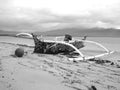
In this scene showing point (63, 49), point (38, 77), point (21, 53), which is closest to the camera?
point (38, 77)

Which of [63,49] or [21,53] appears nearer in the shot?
[21,53]

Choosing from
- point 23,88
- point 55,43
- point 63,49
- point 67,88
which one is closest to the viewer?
point 23,88

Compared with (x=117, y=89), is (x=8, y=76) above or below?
above

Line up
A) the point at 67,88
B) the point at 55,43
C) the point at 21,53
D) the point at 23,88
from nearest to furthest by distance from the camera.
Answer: the point at 23,88 < the point at 67,88 < the point at 21,53 < the point at 55,43

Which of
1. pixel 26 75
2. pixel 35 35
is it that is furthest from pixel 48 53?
pixel 26 75

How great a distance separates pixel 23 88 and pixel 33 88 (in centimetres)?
24

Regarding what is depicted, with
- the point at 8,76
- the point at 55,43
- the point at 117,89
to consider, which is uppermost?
the point at 55,43

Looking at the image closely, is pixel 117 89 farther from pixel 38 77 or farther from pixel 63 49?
pixel 63 49

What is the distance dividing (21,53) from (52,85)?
4.23 m

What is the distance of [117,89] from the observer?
13.0 feet

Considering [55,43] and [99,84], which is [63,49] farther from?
[99,84]

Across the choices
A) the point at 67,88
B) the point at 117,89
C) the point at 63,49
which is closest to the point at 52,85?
the point at 67,88

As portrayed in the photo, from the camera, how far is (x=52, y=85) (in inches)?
151

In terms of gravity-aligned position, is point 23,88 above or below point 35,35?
below
